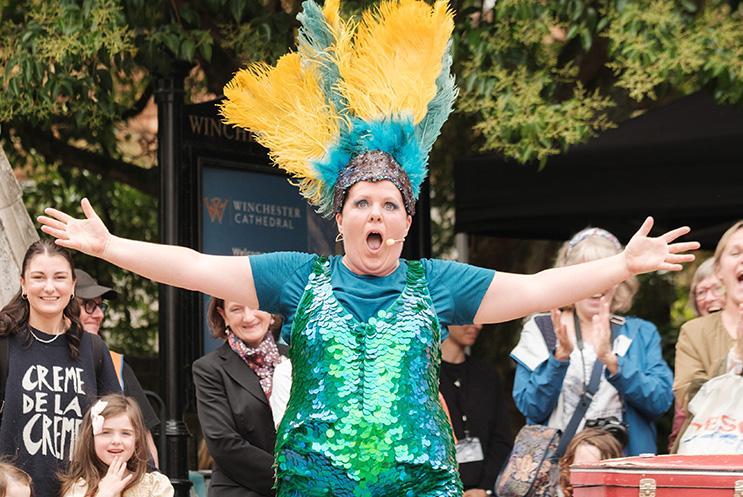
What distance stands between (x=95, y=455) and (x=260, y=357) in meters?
0.87

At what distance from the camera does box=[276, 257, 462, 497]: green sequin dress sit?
4.58 metres

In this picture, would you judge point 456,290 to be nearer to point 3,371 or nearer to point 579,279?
point 579,279

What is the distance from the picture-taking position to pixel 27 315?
638cm

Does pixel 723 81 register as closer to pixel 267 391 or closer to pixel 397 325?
pixel 267 391

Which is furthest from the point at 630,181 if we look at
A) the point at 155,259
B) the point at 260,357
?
the point at 155,259

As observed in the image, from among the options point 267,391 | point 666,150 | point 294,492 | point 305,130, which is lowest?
point 294,492

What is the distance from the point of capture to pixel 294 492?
4672 mm

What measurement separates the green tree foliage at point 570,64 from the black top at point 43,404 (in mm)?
2581

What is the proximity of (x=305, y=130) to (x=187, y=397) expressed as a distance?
3.11 m

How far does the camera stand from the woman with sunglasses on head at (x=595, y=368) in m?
6.35

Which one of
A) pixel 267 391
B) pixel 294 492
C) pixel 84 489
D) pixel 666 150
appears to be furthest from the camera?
pixel 666 150

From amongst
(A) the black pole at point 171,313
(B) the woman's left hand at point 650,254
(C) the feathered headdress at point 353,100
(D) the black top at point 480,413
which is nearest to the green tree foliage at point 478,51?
(A) the black pole at point 171,313

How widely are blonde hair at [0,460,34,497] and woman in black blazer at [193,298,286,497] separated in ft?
2.67

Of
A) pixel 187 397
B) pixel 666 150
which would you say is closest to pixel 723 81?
pixel 666 150
